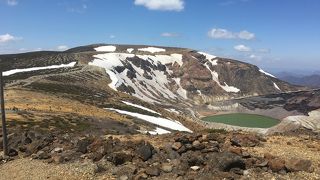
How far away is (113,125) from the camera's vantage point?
59.5m

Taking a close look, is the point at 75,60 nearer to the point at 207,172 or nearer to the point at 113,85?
the point at 113,85

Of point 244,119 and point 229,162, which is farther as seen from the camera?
point 244,119


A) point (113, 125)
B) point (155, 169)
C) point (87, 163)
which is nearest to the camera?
point (155, 169)

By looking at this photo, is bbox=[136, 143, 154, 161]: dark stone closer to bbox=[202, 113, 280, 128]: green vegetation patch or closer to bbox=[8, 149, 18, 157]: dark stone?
bbox=[8, 149, 18, 157]: dark stone

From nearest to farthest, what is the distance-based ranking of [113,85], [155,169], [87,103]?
[155,169] < [87,103] < [113,85]

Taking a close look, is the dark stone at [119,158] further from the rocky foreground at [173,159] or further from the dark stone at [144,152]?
the dark stone at [144,152]

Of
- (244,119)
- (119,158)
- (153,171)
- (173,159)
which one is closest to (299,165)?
(173,159)

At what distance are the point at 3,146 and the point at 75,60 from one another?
160 meters

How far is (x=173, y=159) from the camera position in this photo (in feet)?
84.1

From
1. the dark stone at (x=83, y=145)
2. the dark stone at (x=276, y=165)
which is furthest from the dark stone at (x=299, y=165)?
the dark stone at (x=83, y=145)

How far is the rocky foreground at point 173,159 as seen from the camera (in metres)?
22.9

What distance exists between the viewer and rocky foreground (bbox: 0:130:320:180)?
22.9 meters

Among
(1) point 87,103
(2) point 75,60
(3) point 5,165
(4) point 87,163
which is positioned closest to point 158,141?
(4) point 87,163

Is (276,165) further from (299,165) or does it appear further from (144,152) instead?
(144,152)
